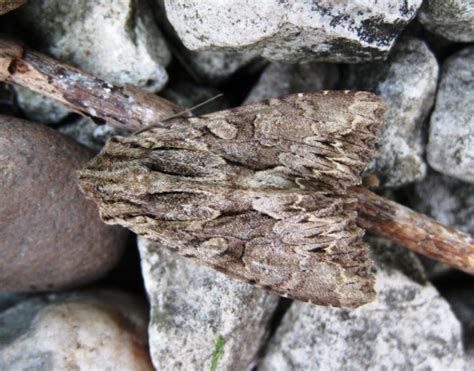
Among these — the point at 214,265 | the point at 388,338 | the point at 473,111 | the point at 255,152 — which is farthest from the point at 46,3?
the point at 388,338

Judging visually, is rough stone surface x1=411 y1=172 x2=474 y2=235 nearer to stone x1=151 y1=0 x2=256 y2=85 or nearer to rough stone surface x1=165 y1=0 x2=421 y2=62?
rough stone surface x1=165 y1=0 x2=421 y2=62

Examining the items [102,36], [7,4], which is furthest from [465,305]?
[7,4]

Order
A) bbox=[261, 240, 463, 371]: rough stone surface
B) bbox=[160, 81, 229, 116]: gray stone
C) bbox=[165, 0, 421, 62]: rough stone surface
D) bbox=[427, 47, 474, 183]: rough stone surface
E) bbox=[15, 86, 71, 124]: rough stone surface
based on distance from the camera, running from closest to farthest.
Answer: bbox=[165, 0, 421, 62]: rough stone surface
bbox=[427, 47, 474, 183]: rough stone surface
bbox=[261, 240, 463, 371]: rough stone surface
bbox=[15, 86, 71, 124]: rough stone surface
bbox=[160, 81, 229, 116]: gray stone

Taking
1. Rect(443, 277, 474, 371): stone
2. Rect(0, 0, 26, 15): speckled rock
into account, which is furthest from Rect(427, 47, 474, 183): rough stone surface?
Rect(0, 0, 26, 15): speckled rock

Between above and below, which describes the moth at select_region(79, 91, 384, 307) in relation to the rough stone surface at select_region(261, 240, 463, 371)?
above

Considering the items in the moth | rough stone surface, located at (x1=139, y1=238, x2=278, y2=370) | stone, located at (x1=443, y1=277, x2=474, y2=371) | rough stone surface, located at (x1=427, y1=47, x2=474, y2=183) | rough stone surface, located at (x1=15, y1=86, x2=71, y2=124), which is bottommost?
rough stone surface, located at (x1=139, y1=238, x2=278, y2=370)

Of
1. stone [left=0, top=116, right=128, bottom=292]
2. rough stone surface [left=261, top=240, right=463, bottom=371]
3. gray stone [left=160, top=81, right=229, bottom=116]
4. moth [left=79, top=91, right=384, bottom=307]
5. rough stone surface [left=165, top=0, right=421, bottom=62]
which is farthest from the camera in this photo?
gray stone [left=160, top=81, right=229, bottom=116]

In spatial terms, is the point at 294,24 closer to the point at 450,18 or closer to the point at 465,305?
the point at 450,18
